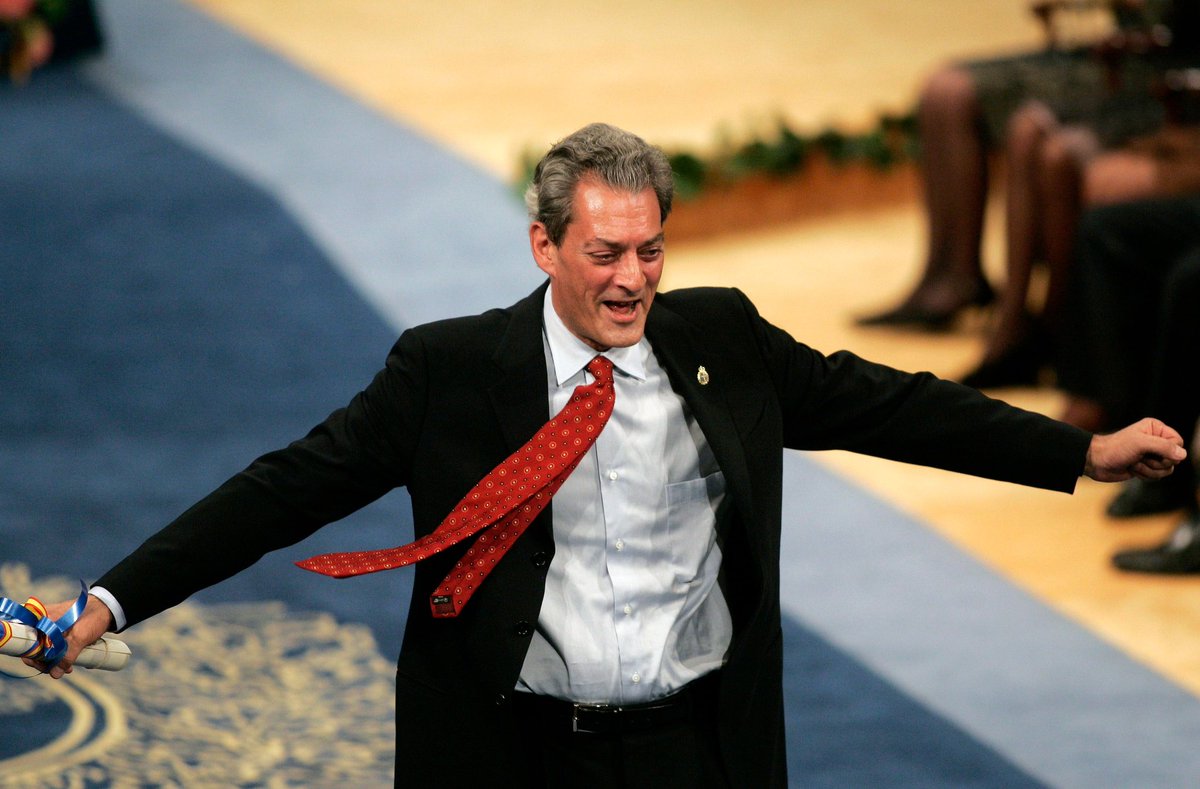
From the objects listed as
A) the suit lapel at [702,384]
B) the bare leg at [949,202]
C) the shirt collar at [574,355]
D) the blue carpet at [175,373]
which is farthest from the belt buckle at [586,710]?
the bare leg at [949,202]

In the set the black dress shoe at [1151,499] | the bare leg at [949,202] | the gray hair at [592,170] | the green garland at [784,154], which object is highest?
the green garland at [784,154]

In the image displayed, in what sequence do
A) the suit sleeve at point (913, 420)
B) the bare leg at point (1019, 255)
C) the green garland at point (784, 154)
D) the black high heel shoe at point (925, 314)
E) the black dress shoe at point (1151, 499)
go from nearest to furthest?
1. the suit sleeve at point (913, 420)
2. the black dress shoe at point (1151, 499)
3. the bare leg at point (1019, 255)
4. the black high heel shoe at point (925, 314)
5. the green garland at point (784, 154)

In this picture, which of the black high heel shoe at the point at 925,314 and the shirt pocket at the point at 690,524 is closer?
the shirt pocket at the point at 690,524

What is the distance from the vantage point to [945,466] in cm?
241

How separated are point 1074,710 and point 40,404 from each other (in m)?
2.81

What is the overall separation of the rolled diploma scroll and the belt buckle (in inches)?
21.3

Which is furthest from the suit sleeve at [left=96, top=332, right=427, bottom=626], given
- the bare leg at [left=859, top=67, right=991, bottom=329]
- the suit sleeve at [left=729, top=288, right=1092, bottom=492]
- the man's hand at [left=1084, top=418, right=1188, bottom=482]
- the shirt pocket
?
the bare leg at [left=859, top=67, right=991, bottom=329]

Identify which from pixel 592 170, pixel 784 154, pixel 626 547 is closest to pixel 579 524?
pixel 626 547

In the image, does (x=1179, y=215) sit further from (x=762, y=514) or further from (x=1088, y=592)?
(x=762, y=514)

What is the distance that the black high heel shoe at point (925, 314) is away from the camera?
621 cm

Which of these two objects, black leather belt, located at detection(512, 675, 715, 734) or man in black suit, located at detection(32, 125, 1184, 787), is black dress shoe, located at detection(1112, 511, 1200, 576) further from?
black leather belt, located at detection(512, 675, 715, 734)

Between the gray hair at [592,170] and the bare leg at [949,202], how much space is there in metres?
4.09

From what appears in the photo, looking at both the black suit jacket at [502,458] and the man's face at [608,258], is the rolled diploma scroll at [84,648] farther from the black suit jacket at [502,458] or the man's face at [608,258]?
the man's face at [608,258]

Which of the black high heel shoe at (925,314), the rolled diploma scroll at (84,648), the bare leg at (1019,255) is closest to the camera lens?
the rolled diploma scroll at (84,648)
